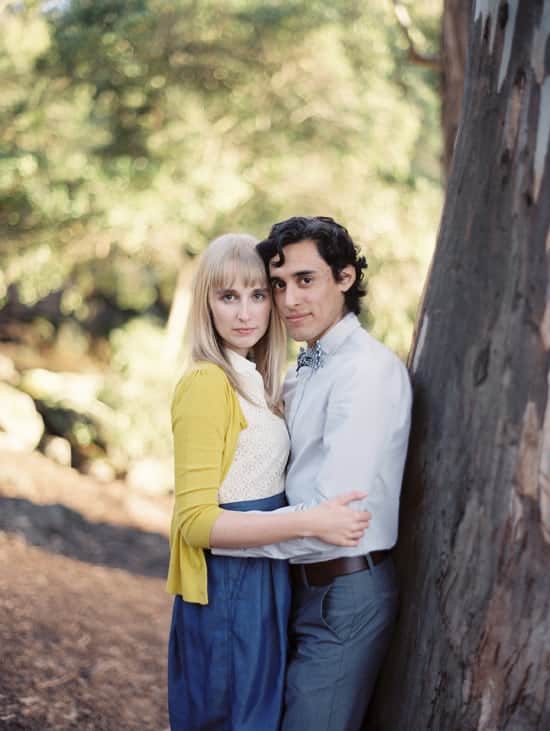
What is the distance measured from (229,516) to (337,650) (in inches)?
19.2

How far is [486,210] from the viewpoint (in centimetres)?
223

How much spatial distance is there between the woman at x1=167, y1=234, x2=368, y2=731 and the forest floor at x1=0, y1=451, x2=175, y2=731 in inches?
57.8

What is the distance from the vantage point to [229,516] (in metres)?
2.27

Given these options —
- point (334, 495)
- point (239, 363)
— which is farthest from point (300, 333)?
point (334, 495)

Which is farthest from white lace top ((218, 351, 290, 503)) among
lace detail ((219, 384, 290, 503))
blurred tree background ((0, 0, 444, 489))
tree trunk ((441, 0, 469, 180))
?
blurred tree background ((0, 0, 444, 489))

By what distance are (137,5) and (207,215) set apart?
3.09m

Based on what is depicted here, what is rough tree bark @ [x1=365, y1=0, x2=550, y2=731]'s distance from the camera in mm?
2029

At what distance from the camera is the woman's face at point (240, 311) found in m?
2.57

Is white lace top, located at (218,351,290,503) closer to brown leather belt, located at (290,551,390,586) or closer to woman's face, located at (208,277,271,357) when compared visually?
woman's face, located at (208,277,271,357)

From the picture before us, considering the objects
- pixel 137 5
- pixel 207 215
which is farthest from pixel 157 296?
pixel 137 5

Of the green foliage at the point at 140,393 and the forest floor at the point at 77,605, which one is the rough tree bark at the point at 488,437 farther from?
the green foliage at the point at 140,393

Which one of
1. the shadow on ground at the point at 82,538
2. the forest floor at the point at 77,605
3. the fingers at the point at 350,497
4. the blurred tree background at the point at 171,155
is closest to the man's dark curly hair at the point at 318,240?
the fingers at the point at 350,497

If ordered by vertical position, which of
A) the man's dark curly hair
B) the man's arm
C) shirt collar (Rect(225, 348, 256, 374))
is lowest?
the man's arm

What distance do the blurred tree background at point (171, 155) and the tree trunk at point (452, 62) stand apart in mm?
6250
